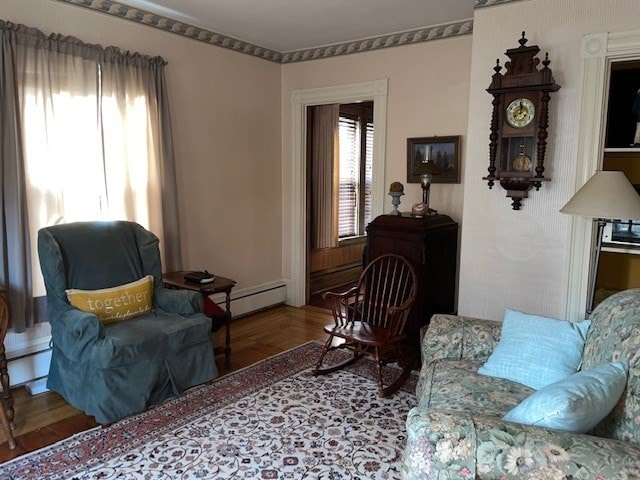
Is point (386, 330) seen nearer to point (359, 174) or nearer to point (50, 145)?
point (50, 145)

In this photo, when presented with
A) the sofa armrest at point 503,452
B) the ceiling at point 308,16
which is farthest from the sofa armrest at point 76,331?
the ceiling at point 308,16

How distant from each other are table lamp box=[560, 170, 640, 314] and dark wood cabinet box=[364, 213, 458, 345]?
4.35 ft

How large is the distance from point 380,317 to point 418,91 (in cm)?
202

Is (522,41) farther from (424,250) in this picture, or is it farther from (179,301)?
(179,301)

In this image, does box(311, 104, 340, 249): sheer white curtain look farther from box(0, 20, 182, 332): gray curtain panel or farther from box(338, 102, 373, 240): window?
box(0, 20, 182, 332): gray curtain panel

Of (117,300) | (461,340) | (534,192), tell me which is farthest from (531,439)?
(117,300)

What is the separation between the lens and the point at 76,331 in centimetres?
275

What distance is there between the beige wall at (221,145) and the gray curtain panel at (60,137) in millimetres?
208

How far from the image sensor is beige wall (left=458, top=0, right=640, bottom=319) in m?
3.07

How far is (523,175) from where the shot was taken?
3219 millimetres

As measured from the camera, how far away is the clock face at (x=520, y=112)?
3.16 m

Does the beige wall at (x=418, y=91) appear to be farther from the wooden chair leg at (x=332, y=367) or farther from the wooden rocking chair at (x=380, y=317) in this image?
the wooden chair leg at (x=332, y=367)

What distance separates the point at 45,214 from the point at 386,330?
244 cm

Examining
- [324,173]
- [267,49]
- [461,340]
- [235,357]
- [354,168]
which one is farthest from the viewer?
[354,168]
